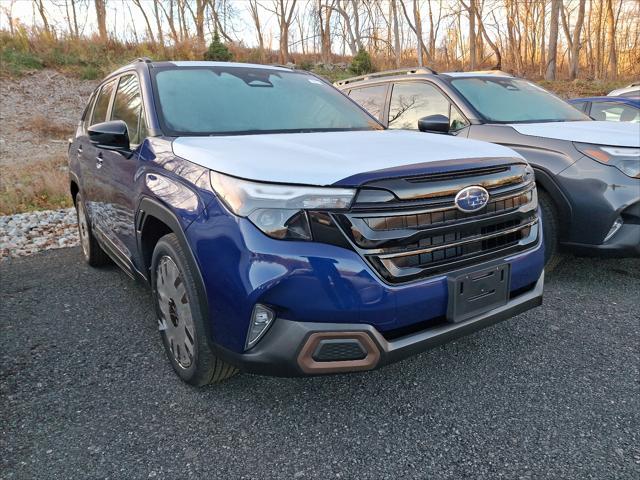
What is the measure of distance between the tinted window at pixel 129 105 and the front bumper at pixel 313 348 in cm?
156

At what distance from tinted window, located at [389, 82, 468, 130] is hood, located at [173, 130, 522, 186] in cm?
192

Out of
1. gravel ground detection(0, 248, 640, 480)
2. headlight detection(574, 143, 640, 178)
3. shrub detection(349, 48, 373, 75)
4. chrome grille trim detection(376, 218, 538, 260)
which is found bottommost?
gravel ground detection(0, 248, 640, 480)

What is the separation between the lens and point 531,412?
2129 millimetres

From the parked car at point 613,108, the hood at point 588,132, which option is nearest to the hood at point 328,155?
the hood at point 588,132

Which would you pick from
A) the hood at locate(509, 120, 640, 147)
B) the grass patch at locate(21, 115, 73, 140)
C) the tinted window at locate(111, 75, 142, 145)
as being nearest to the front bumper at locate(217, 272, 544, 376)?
the tinted window at locate(111, 75, 142, 145)

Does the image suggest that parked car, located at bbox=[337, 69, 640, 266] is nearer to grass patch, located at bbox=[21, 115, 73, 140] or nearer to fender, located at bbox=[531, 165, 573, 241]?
fender, located at bbox=[531, 165, 573, 241]

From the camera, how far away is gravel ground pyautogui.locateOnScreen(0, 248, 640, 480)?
72.4 inches

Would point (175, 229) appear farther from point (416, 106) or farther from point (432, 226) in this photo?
point (416, 106)

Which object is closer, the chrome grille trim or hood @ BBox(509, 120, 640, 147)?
the chrome grille trim

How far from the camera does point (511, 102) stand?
4457mm

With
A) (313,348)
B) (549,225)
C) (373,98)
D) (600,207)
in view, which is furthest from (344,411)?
(373,98)

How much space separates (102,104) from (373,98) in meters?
2.74

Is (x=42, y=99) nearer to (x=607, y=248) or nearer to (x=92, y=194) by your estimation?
(x=92, y=194)

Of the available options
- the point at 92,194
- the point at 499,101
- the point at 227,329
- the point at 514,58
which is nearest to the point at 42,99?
the point at 92,194
